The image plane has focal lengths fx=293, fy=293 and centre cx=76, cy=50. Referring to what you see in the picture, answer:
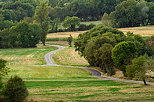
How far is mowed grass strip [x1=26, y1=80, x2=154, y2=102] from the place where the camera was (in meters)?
30.9

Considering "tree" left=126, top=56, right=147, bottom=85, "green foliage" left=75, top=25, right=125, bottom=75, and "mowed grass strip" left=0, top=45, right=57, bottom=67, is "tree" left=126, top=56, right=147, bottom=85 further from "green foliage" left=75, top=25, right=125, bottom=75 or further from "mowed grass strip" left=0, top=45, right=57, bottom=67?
"mowed grass strip" left=0, top=45, right=57, bottom=67

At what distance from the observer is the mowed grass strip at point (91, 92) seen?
30.9 m

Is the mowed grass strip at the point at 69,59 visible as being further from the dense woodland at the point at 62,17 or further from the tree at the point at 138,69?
the tree at the point at 138,69

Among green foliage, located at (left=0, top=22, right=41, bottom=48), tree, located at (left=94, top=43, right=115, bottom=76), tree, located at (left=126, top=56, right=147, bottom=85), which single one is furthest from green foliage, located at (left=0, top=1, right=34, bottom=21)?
tree, located at (left=126, top=56, right=147, bottom=85)

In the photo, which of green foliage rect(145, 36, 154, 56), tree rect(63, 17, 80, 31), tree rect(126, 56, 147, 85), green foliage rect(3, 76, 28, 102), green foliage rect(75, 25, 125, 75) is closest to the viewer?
green foliage rect(3, 76, 28, 102)

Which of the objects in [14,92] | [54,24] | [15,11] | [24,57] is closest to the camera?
[14,92]

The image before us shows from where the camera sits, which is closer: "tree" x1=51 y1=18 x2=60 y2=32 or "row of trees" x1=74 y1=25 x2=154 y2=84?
"row of trees" x1=74 y1=25 x2=154 y2=84

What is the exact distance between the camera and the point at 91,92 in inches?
1383

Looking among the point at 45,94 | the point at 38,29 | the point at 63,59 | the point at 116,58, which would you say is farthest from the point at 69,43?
the point at 45,94

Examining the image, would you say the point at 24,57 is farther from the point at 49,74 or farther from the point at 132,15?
the point at 132,15

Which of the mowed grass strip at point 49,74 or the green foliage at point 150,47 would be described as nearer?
the mowed grass strip at point 49,74

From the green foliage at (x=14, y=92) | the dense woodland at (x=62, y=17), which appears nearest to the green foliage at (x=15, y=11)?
the dense woodland at (x=62, y=17)

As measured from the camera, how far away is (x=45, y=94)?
3362 centimetres

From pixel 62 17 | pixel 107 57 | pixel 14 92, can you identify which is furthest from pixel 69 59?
pixel 62 17
